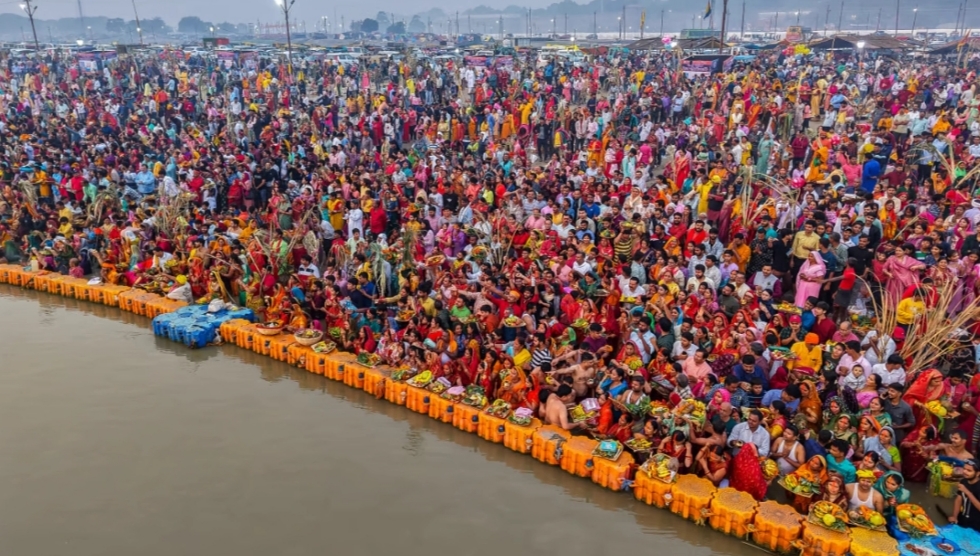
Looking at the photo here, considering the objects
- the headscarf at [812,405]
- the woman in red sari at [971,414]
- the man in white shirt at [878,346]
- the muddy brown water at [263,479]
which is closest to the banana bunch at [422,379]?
Answer: the muddy brown water at [263,479]

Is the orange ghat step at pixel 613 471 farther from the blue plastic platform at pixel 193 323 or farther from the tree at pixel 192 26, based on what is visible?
the tree at pixel 192 26

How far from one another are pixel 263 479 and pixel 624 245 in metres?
6.29

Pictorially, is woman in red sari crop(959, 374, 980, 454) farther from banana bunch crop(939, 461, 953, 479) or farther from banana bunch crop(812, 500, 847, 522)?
banana bunch crop(812, 500, 847, 522)

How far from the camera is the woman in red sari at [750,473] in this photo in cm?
727

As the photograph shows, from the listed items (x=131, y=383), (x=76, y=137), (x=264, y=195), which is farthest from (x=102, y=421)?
(x=76, y=137)

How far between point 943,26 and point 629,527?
14782cm

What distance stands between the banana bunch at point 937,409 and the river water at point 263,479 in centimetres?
250

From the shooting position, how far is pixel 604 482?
7992 millimetres

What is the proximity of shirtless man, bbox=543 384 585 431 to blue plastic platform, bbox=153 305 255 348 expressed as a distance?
20.1 feet

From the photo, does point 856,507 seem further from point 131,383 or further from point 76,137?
point 76,137

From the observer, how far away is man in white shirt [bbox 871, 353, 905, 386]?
7617mm

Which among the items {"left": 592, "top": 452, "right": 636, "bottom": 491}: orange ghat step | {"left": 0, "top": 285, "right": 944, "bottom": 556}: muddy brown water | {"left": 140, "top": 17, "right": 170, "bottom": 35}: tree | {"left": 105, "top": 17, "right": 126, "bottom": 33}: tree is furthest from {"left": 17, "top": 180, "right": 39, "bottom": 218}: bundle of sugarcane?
{"left": 105, "top": 17, "right": 126, "bottom": 33}: tree

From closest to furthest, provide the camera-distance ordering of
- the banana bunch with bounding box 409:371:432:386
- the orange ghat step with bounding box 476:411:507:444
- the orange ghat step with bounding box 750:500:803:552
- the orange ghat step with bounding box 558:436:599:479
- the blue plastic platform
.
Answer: the orange ghat step with bounding box 750:500:803:552 → the orange ghat step with bounding box 558:436:599:479 → the orange ghat step with bounding box 476:411:507:444 → the banana bunch with bounding box 409:371:432:386 → the blue plastic platform

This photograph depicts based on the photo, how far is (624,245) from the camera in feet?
36.3
